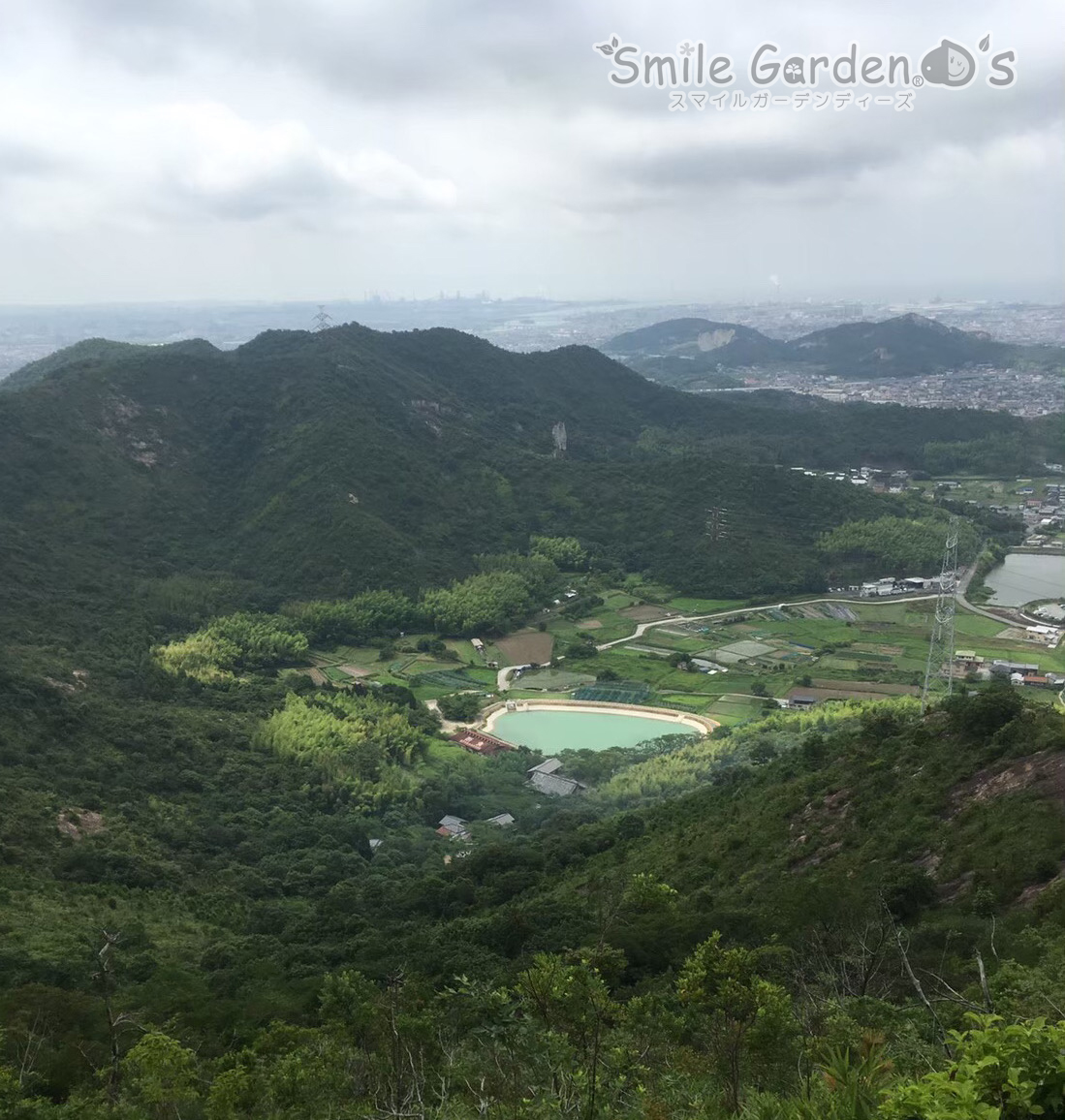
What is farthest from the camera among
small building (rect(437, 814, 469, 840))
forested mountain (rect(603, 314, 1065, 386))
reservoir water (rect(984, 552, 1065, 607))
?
forested mountain (rect(603, 314, 1065, 386))

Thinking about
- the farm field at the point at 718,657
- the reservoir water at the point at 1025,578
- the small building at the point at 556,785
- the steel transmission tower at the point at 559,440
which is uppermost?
the steel transmission tower at the point at 559,440

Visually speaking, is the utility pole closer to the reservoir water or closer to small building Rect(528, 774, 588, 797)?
the reservoir water

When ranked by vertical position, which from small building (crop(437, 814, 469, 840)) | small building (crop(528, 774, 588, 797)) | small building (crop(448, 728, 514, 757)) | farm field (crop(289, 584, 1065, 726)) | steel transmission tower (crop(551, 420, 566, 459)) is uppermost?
steel transmission tower (crop(551, 420, 566, 459))

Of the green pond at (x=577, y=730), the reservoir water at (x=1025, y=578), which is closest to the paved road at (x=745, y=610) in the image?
the reservoir water at (x=1025, y=578)

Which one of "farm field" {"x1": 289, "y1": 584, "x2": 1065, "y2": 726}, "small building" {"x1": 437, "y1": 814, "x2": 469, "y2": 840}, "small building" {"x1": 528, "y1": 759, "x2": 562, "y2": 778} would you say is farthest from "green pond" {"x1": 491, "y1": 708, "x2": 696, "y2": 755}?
"small building" {"x1": 437, "y1": 814, "x2": 469, "y2": 840}

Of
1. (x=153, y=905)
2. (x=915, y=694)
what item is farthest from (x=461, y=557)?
(x=153, y=905)

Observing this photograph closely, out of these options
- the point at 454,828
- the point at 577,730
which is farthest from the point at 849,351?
the point at 454,828

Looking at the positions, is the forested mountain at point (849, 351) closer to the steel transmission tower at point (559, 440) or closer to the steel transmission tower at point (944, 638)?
the steel transmission tower at point (559, 440)
